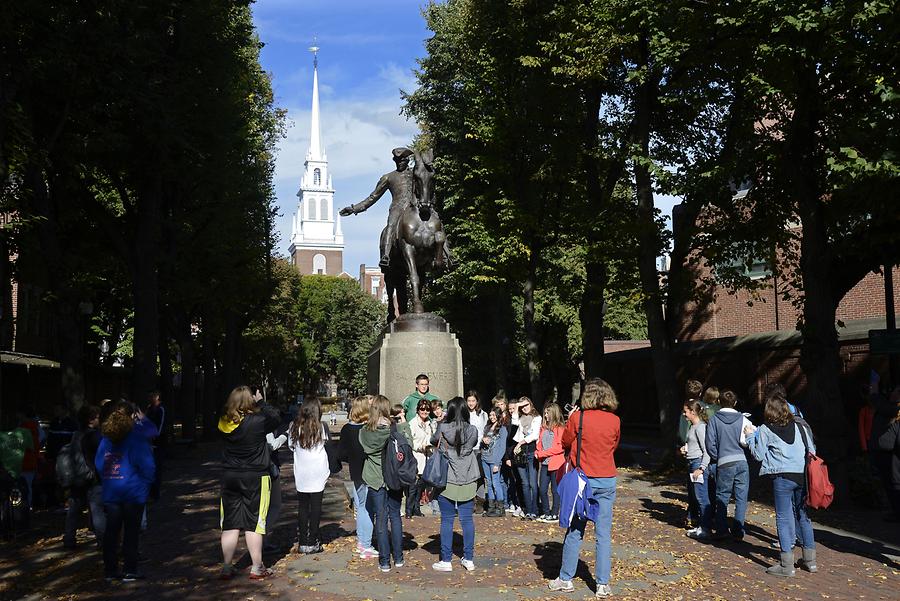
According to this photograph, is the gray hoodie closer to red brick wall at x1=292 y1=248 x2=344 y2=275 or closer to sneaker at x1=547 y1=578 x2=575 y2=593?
sneaker at x1=547 y1=578 x2=575 y2=593

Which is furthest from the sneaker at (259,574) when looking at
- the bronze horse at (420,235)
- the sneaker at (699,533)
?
the bronze horse at (420,235)

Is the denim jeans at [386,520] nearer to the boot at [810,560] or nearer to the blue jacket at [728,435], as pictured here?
the blue jacket at [728,435]

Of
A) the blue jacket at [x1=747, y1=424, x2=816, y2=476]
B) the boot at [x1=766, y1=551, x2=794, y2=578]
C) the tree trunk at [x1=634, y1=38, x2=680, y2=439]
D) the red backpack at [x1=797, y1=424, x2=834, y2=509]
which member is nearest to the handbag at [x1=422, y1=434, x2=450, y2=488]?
the blue jacket at [x1=747, y1=424, x2=816, y2=476]

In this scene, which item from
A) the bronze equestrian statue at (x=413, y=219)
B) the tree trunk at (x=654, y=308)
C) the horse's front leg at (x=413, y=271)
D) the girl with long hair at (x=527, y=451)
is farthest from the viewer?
the tree trunk at (x=654, y=308)

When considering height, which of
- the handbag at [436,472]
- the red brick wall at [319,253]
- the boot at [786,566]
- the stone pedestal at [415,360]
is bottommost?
the boot at [786,566]

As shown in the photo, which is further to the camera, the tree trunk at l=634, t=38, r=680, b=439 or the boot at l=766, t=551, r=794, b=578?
the tree trunk at l=634, t=38, r=680, b=439

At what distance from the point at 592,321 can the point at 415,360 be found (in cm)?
1004

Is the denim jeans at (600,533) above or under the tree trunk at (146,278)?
under

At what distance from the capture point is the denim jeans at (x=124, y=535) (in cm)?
885

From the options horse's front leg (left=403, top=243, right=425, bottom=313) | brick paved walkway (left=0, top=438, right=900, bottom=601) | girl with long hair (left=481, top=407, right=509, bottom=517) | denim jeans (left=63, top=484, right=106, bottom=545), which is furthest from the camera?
horse's front leg (left=403, top=243, right=425, bottom=313)

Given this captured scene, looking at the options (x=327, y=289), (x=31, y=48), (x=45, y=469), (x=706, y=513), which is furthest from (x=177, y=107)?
(x=327, y=289)

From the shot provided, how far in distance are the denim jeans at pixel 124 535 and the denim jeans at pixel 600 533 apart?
4188 mm

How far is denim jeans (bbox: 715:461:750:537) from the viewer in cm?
1041

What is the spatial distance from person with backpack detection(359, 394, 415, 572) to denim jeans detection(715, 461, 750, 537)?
12.5 ft
